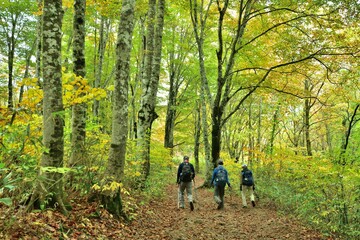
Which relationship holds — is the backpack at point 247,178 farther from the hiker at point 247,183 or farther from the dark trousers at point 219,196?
the dark trousers at point 219,196

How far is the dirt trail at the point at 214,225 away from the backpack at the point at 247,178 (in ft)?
3.78

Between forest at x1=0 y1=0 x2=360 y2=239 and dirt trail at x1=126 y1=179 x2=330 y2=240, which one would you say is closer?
forest at x1=0 y1=0 x2=360 y2=239

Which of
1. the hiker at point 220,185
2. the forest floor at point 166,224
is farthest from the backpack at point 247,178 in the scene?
the hiker at point 220,185

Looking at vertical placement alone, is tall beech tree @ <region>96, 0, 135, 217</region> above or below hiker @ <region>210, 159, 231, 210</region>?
above

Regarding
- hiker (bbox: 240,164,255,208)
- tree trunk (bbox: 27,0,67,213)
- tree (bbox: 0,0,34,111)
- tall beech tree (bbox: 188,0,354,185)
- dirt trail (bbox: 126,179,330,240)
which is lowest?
dirt trail (bbox: 126,179,330,240)

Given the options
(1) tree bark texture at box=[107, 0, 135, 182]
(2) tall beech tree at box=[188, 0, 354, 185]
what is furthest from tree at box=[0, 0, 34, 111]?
(1) tree bark texture at box=[107, 0, 135, 182]

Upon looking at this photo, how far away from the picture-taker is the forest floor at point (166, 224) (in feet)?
12.3

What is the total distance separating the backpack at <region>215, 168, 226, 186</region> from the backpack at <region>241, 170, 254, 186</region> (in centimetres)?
131

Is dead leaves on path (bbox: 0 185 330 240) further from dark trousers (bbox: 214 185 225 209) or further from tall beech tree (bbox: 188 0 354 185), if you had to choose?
tall beech tree (bbox: 188 0 354 185)

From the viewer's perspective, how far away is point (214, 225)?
7.82 metres

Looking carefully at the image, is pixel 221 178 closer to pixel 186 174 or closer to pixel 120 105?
pixel 186 174

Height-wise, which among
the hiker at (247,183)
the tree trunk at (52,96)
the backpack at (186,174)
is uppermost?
the tree trunk at (52,96)

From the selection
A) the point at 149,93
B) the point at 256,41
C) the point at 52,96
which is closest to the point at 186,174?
the point at 149,93

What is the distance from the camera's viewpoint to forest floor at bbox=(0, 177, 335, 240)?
376 centimetres
